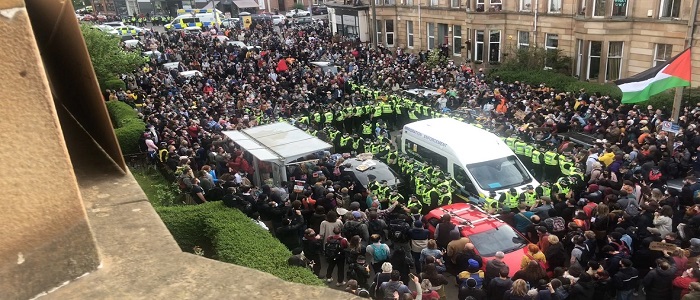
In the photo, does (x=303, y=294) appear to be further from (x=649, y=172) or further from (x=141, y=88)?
(x=141, y=88)

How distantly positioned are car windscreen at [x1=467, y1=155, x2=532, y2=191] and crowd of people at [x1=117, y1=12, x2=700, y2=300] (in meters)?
0.54

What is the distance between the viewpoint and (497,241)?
10.4 metres

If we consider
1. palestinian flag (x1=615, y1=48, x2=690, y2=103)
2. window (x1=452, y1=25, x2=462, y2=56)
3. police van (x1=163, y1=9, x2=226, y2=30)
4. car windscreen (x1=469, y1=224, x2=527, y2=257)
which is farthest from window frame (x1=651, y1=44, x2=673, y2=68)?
police van (x1=163, y1=9, x2=226, y2=30)

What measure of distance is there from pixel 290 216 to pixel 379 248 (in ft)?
8.14

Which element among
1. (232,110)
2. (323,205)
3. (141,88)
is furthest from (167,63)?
(323,205)

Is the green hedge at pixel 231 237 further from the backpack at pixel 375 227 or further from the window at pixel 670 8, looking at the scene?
the window at pixel 670 8

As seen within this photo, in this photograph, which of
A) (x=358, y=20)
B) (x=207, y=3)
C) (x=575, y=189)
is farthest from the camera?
(x=207, y=3)

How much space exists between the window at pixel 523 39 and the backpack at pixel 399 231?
21558mm

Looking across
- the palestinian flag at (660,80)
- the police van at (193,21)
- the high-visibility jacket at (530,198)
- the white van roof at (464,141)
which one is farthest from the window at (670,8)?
the police van at (193,21)

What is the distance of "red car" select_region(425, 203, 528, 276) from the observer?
10.1 meters

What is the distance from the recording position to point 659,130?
15.8m

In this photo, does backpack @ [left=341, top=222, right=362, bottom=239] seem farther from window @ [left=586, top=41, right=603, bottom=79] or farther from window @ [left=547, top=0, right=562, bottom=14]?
window @ [left=547, top=0, right=562, bottom=14]

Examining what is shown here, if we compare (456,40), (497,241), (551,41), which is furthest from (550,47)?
(497,241)

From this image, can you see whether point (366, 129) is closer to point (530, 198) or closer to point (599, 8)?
point (530, 198)
